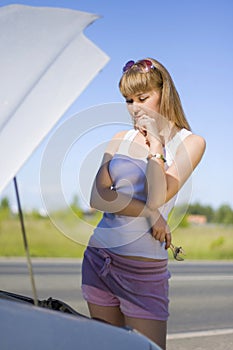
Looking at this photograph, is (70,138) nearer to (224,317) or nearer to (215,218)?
(224,317)

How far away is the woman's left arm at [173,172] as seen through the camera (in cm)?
263

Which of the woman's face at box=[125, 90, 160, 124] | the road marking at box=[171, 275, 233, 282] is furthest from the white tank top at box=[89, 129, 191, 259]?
the road marking at box=[171, 275, 233, 282]

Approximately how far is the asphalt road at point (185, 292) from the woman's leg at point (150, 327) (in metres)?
3.37

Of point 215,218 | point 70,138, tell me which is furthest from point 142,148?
point 215,218

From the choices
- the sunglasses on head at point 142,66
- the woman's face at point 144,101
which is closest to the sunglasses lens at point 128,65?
the sunglasses on head at point 142,66

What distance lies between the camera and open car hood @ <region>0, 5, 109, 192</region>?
167 centimetres

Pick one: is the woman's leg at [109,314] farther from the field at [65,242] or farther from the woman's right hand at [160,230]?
the field at [65,242]

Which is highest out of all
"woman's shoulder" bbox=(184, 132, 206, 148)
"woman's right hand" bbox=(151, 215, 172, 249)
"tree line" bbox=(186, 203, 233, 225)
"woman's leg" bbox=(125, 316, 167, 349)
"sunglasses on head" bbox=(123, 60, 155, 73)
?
"sunglasses on head" bbox=(123, 60, 155, 73)

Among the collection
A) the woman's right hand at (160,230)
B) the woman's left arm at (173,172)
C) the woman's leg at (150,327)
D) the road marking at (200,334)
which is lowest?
the road marking at (200,334)

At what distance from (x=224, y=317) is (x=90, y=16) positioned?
6.89 meters

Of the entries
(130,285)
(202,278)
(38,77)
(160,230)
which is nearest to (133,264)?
(130,285)

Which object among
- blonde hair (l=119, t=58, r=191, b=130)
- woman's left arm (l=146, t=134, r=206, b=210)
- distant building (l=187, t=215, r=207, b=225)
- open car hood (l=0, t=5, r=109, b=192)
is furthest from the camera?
distant building (l=187, t=215, r=207, b=225)

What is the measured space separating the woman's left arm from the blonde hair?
126 mm

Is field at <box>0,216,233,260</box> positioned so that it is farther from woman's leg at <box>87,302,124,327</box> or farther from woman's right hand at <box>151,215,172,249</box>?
woman's right hand at <box>151,215,172,249</box>
